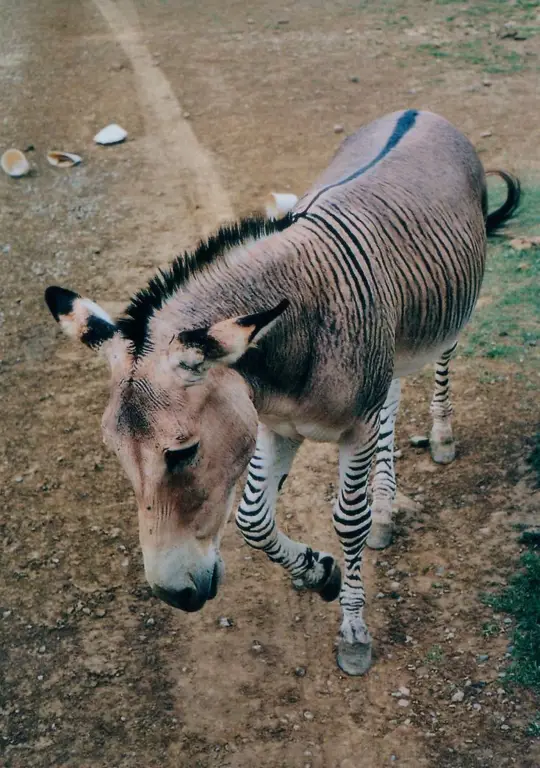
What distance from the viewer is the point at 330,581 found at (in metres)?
5.33

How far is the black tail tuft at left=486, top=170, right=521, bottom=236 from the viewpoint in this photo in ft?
21.8

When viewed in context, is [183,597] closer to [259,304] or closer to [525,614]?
[259,304]

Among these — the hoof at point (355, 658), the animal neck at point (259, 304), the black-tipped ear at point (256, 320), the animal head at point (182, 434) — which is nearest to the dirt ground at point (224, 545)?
the hoof at point (355, 658)

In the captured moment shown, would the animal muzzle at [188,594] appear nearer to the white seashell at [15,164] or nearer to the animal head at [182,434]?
the animal head at [182,434]

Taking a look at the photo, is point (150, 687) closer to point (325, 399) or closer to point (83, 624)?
point (83, 624)

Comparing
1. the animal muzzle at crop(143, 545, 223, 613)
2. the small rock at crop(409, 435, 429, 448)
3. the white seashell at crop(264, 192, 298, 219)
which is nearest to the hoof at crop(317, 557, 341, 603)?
the small rock at crop(409, 435, 429, 448)

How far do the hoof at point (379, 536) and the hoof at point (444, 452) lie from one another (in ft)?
3.00

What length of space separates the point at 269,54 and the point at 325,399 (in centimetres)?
1149

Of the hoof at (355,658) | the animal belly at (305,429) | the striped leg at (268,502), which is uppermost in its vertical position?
the animal belly at (305,429)

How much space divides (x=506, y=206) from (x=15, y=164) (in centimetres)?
702

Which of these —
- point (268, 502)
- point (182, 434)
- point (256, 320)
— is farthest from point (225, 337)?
point (268, 502)

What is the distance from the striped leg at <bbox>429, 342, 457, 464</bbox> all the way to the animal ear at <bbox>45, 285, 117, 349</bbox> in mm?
3393

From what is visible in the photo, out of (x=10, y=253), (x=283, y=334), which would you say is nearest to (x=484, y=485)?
(x=283, y=334)

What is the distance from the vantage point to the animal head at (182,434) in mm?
3352
